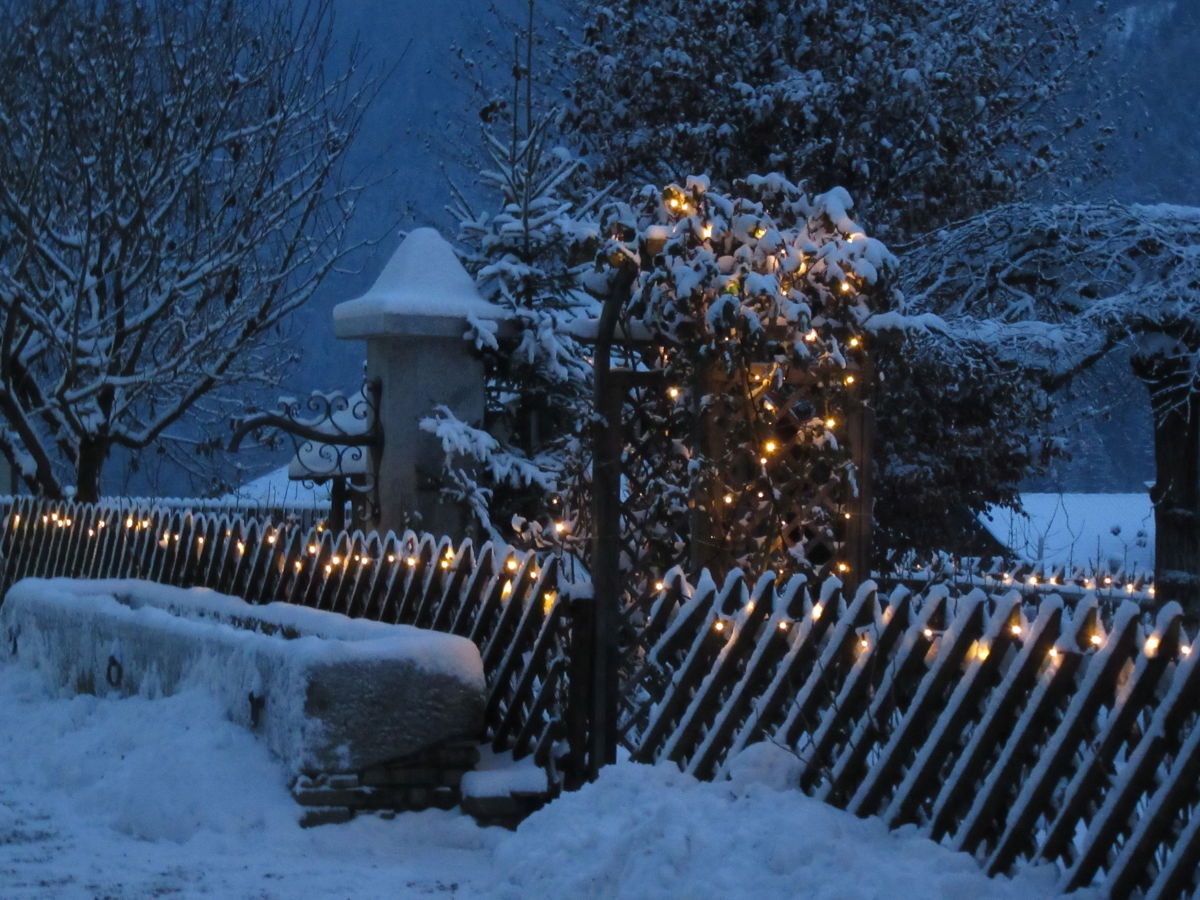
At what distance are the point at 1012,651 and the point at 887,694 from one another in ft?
1.72

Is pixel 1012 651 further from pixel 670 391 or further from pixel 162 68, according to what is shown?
pixel 162 68

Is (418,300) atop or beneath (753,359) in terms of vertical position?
atop

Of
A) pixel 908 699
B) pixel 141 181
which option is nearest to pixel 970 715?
pixel 908 699

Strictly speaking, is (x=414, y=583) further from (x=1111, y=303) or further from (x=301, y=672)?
(x=1111, y=303)

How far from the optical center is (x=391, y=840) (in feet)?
19.6

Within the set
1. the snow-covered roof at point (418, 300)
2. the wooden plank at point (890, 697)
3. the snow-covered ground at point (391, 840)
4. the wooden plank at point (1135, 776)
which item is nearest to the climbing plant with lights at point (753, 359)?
the snow-covered ground at point (391, 840)

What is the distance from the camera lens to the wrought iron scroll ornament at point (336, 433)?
10.1 metres

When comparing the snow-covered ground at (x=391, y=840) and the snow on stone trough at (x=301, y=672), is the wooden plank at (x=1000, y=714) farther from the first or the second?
Answer: the snow on stone trough at (x=301, y=672)

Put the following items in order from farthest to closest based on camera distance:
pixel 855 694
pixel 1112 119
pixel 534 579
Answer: pixel 1112 119
pixel 534 579
pixel 855 694

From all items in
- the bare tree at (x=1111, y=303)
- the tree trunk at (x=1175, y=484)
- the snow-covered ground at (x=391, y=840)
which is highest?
the bare tree at (x=1111, y=303)

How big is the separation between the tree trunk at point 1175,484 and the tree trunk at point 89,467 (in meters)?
9.91

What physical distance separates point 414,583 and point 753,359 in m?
2.13

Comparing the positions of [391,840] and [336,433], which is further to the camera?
[336,433]

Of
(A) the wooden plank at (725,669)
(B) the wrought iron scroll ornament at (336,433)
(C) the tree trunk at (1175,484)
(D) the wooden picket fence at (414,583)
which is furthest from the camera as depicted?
(C) the tree trunk at (1175,484)
